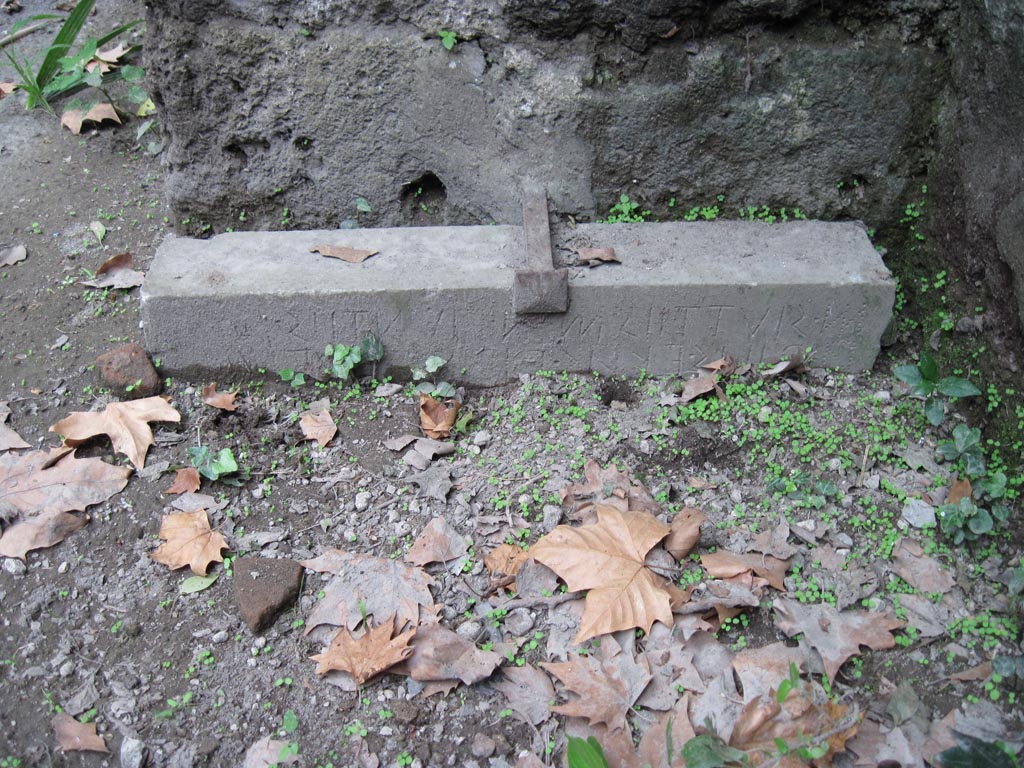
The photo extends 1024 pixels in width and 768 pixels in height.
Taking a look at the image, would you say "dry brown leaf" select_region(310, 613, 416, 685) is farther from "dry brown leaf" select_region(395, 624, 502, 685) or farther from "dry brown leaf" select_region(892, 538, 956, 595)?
"dry brown leaf" select_region(892, 538, 956, 595)

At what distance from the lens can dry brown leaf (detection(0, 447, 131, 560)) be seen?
8.09 feet

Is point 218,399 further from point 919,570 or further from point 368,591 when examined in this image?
point 919,570

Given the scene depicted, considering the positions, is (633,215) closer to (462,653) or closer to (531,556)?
(531,556)

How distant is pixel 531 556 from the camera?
2352 millimetres

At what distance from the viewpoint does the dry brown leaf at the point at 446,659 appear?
214 centimetres

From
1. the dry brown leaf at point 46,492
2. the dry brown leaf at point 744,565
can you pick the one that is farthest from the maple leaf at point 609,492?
the dry brown leaf at point 46,492

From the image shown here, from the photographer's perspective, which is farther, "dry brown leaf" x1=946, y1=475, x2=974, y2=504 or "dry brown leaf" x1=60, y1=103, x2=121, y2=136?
"dry brown leaf" x1=60, y1=103, x2=121, y2=136

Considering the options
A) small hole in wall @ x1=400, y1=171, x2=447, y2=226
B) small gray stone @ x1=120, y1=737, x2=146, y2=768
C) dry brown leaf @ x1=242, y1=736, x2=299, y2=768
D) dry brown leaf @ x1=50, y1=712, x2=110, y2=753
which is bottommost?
dry brown leaf @ x1=242, y1=736, x2=299, y2=768

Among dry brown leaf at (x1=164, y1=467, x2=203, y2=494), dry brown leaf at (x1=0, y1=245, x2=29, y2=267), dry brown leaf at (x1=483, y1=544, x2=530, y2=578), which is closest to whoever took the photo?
dry brown leaf at (x1=483, y1=544, x2=530, y2=578)

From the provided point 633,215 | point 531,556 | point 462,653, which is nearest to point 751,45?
point 633,215

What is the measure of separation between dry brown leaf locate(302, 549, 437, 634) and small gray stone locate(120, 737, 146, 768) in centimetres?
44

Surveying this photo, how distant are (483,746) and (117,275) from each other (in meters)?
2.24

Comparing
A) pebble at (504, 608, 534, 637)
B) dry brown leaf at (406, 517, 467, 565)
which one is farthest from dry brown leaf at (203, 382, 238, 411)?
pebble at (504, 608, 534, 637)

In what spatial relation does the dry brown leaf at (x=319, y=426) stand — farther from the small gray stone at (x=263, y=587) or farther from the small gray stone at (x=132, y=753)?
the small gray stone at (x=132, y=753)
